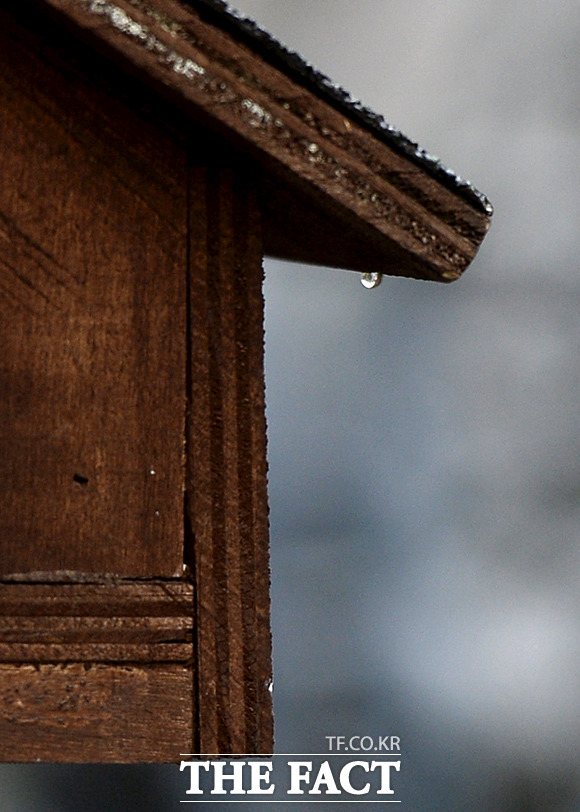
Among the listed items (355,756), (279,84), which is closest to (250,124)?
(279,84)

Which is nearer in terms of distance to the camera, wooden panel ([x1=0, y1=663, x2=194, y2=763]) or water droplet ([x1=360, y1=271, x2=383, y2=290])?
wooden panel ([x1=0, y1=663, x2=194, y2=763])

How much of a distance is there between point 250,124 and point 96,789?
87cm

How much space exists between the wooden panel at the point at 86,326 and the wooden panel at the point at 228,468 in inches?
0.5

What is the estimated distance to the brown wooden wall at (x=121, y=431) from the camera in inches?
27.4

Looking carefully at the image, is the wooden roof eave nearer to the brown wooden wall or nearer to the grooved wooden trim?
the brown wooden wall

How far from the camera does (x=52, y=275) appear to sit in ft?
2.36

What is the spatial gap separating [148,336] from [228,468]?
93 mm

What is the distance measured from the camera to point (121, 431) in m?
0.71

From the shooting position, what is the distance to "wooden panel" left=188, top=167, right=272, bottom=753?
71 centimetres

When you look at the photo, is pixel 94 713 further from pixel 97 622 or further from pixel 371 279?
pixel 371 279

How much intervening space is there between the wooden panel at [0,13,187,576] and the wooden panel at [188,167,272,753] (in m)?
0.01

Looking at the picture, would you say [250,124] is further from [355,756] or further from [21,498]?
[355,756]

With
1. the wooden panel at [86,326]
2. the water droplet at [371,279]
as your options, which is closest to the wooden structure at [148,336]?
the wooden panel at [86,326]

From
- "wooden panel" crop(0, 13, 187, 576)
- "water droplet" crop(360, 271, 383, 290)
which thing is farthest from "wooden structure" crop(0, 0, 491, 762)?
"water droplet" crop(360, 271, 383, 290)
